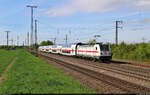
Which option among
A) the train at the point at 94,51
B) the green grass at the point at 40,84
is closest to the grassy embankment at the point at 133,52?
the train at the point at 94,51

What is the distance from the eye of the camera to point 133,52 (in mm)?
35719

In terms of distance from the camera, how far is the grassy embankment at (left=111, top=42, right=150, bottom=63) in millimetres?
32188

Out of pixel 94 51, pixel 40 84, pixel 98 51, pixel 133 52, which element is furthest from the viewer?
pixel 133 52

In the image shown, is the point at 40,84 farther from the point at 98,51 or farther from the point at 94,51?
the point at 94,51

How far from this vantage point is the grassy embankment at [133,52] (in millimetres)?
32188

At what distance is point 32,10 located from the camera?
161 feet

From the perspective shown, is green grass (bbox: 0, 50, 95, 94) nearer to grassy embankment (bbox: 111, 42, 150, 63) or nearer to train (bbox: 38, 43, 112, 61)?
train (bbox: 38, 43, 112, 61)

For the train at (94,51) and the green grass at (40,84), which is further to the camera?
the train at (94,51)

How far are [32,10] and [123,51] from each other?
2355 cm

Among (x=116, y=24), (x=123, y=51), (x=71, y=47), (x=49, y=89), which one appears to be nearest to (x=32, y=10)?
(x=71, y=47)

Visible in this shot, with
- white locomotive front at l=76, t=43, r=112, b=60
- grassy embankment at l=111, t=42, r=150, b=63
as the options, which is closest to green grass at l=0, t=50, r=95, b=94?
white locomotive front at l=76, t=43, r=112, b=60

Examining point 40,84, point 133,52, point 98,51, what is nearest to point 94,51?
point 98,51

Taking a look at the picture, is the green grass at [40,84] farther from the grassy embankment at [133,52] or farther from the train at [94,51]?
the grassy embankment at [133,52]

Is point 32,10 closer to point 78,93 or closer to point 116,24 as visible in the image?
point 116,24
